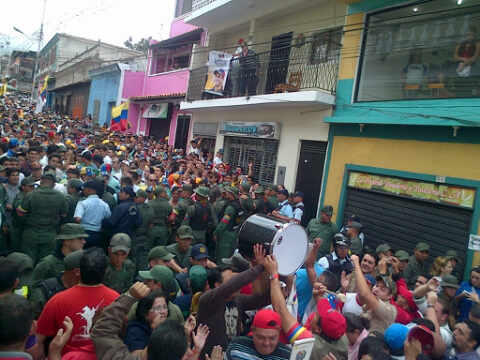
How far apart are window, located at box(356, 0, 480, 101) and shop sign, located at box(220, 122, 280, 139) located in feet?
8.90

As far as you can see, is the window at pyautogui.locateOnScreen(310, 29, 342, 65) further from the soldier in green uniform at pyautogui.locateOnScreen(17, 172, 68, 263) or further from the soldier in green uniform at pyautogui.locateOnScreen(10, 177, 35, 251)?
the soldier in green uniform at pyautogui.locateOnScreen(10, 177, 35, 251)

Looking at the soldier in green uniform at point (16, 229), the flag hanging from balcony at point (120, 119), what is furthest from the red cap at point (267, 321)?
the flag hanging from balcony at point (120, 119)

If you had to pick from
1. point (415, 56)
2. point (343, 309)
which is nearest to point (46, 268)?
point (343, 309)

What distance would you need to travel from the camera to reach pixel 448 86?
24.5 feet

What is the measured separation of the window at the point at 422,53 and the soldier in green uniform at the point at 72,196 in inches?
248

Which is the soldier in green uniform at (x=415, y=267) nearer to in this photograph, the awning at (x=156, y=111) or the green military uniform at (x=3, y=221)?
the green military uniform at (x=3, y=221)

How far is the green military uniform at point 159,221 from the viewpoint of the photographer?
5.91 meters

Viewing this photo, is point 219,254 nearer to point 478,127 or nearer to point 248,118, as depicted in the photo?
point 478,127

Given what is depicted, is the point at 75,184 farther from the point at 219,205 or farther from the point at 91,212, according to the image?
the point at 219,205

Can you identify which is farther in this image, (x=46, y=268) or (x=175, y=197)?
(x=175, y=197)

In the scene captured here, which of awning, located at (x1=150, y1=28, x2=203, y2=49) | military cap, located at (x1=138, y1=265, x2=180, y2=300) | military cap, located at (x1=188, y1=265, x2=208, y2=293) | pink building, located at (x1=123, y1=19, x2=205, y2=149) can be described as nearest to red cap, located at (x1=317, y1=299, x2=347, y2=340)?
military cap, located at (x1=188, y1=265, x2=208, y2=293)

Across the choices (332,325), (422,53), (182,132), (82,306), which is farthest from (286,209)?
(182,132)

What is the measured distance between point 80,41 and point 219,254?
4153cm

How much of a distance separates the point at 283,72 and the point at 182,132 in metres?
6.23
